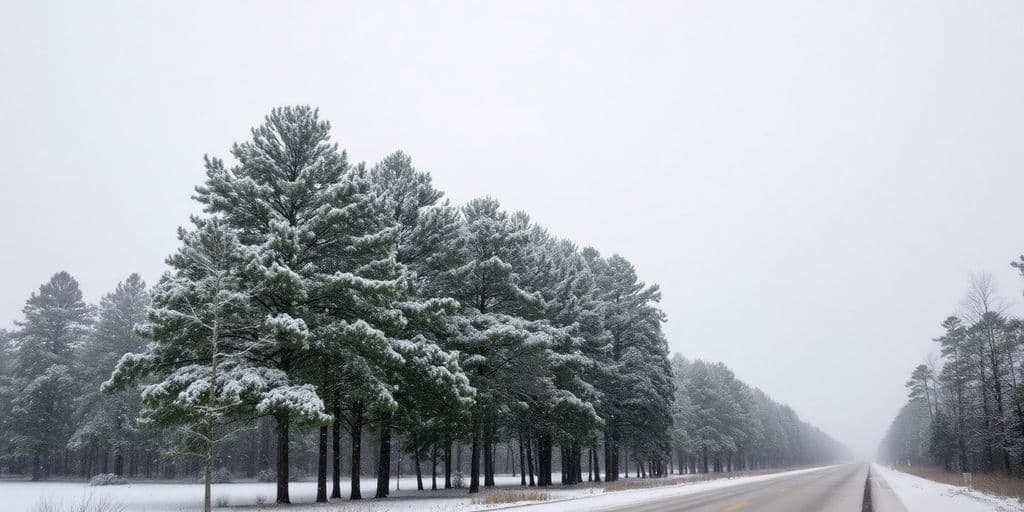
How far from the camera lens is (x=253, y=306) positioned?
20562 millimetres

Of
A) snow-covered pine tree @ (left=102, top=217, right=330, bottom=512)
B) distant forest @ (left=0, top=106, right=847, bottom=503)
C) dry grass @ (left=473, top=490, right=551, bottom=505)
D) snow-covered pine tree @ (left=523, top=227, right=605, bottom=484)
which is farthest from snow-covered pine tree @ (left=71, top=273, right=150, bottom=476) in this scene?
dry grass @ (left=473, top=490, right=551, bottom=505)

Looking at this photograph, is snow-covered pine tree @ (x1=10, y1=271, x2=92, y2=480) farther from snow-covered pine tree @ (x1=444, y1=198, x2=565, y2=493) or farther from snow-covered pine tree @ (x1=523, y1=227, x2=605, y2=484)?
snow-covered pine tree @ (x1=523, y1=227, x2=605, y2=484)

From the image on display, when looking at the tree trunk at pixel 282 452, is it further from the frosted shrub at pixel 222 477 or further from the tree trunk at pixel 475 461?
the frosted shrub at pixel 222 477

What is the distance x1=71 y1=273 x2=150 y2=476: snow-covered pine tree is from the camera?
44.2 m

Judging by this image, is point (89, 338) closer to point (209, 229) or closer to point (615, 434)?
point (209, 229)

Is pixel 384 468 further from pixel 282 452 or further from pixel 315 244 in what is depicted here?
pixel 315 244

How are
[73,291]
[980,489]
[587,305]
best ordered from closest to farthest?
[980,489]
[587,305]
[73,291]

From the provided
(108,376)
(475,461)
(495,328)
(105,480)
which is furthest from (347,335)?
(108,376)

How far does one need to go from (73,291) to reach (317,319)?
46309mm

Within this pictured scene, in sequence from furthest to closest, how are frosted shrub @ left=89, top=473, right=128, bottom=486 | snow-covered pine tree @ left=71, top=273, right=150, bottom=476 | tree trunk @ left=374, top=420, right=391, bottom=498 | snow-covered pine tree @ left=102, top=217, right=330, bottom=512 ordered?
snow-covered pine tree @ left=71, top=273, right=150, bottom=476, frosted shrub @ left=89, top=473, right=128, bottom=486, tree trunk @ left=374, top=420, right=391, bottom=498, snow-covered pine tree @ left=102, top=217, right=330, bottom=512

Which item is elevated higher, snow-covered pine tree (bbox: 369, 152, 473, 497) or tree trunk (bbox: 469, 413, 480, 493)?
snow-covered pine tree (bbox: 369, 152, 473, 497)

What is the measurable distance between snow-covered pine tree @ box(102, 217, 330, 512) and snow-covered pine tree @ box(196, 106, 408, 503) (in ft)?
2.88

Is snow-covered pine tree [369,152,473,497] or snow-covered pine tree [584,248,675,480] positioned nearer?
snow-covered pine tree [369,152,473,497]

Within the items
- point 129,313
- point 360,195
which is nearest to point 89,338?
point 129,313
